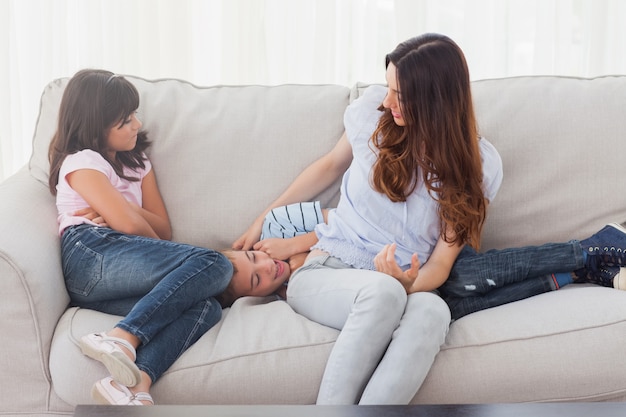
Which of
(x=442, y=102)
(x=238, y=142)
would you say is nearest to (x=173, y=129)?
(x=238, y=142)

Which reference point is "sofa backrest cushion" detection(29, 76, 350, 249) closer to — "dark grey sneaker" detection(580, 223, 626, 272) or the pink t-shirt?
the pink t-shirt

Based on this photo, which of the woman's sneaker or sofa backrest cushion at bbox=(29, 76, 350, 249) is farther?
sofa backrest cushion at bbox=(29, 76, 350, 249)

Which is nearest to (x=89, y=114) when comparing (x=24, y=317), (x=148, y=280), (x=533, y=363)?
(x=148, y=280)

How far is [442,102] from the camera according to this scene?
5.89 feet

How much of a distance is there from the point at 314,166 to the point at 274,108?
218 mm

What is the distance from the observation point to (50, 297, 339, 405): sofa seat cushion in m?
1.56

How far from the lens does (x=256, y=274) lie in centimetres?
193

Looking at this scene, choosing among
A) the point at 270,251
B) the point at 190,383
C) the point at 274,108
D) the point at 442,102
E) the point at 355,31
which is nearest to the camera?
the point at 190,383

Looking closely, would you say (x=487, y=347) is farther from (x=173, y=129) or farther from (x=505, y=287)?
(x=173, y=129)

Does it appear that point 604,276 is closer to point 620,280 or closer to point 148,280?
point 620,280

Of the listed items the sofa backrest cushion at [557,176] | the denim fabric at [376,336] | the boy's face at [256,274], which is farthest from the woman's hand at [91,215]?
the sofa backrest cushion at [557,176]

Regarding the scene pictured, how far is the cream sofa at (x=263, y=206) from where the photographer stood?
1.57 metres

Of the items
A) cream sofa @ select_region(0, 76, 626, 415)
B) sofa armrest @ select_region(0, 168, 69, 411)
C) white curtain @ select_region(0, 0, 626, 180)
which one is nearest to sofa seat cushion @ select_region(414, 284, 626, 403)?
cream sofa @ select_region(0, 76, 626, 415)

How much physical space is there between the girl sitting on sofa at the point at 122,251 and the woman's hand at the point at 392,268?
1.22ft
